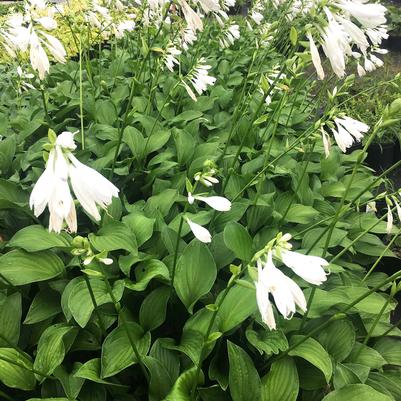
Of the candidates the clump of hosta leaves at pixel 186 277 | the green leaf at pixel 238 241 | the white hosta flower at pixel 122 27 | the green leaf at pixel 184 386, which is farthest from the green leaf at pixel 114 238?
the white hosta flower at pixel 122 27

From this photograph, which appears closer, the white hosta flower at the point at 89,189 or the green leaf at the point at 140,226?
the white hosta flower at the point at 89,189

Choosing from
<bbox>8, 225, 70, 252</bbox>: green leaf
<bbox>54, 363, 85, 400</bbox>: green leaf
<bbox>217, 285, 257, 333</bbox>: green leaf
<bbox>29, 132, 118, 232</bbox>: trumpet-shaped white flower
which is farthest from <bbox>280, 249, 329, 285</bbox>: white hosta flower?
<bbox>8, 225, 70, 252</bbox>: green leaf

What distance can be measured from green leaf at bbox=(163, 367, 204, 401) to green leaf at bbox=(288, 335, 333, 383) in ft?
1.25

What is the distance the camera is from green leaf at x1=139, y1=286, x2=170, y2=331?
5.79 feet

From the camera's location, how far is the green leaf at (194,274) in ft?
5.83

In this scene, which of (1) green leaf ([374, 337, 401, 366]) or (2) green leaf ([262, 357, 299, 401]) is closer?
(2) green leaf ([262, 357, 299, 401])

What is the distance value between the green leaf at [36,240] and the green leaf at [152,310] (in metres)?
0.41

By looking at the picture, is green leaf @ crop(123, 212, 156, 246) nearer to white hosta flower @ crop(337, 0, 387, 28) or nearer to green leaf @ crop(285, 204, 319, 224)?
green leaf @ crop(285, 204, 319, 224)

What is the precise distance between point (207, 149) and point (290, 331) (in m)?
1.28

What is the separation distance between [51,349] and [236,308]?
0.69 meters

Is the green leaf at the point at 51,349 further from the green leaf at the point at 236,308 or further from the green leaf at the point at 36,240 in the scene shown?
the green leaf at the point at 236,308

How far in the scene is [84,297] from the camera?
1.63 metres

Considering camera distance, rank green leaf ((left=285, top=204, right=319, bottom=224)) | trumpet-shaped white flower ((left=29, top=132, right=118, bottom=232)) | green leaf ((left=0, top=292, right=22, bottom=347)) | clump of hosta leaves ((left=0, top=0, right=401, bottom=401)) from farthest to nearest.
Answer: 1. green leaf ((left=285, top=204, right=319, bottom=224))
2. green leaf ((left=0, top=292, right=22, bottom=347))
3. clump of hosta leaves ((left=0, top=0, right=401, bottom=401))
4. trumpet-shaped white flower ((left=29, top=132, right=118, bottom=232))

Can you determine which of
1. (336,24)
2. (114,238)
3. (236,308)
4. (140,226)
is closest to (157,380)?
(236,308)
